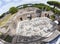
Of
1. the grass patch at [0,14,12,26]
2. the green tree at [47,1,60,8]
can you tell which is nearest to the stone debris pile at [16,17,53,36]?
the grass patch at [0,14,12,26]

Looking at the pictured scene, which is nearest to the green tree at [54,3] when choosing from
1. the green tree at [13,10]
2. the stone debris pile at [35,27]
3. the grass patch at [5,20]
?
the stone debris pile at [35,27]

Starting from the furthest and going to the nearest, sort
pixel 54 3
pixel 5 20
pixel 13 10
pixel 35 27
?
pixel 54 3, pixel 13 10, pixel 5 20, pixel 35 27

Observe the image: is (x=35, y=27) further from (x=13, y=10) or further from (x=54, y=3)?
(x=54, y=3)

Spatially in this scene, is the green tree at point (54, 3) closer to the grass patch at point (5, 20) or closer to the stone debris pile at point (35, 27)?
the stone debris pile at point (35, 27)

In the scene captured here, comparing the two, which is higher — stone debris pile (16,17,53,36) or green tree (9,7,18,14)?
green tree (9,7,18,14)

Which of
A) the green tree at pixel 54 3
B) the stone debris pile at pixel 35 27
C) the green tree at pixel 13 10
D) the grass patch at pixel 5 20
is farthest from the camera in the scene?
the green tree at pixel 54 3

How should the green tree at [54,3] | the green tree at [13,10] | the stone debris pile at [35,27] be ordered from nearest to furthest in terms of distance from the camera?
the stone debris pile at [35,27], the green tree at [13,10], the green tree at [54,3]

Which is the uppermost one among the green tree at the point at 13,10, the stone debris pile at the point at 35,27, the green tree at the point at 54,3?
the green tree at the point at 13,10

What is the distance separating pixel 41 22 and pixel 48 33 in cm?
73

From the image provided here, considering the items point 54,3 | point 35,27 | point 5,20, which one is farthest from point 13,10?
point 54,3

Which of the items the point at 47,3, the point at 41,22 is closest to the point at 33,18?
the point at 41,22

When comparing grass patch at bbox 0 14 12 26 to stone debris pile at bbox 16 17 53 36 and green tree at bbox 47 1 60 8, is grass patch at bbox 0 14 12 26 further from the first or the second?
green tree at bbox 47 1 60 8

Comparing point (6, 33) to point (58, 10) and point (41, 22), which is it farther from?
point (58, 10)

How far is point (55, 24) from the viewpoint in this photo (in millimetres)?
9898
